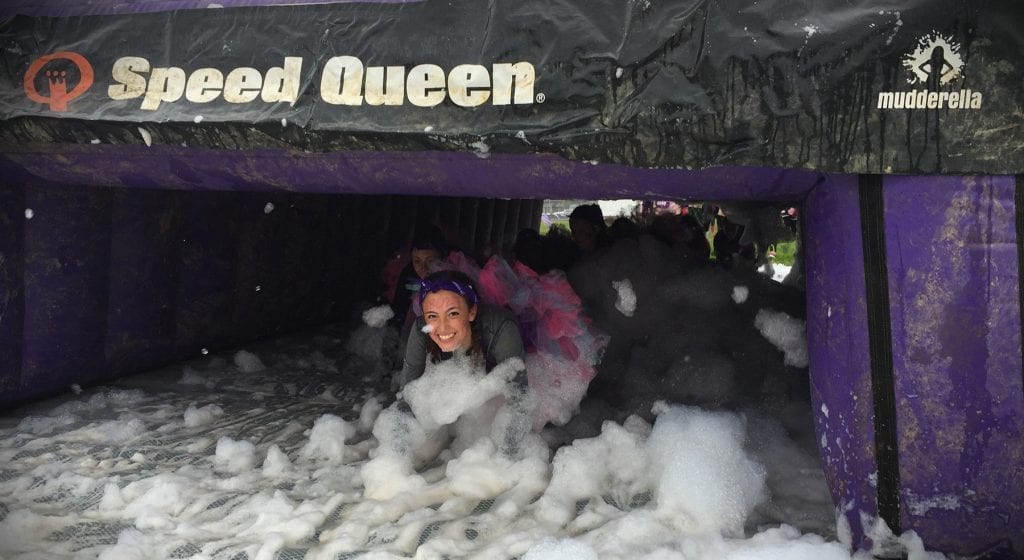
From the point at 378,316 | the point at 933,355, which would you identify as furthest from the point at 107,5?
the point at 933,355

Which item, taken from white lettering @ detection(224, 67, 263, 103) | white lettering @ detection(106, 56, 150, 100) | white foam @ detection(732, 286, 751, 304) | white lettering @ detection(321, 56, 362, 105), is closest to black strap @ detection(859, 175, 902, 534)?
white lettering @ detection(321, 56, 362, 105)

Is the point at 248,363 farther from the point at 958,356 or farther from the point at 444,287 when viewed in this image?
the point at 958,356

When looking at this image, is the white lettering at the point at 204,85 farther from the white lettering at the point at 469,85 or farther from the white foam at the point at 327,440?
the white foam at the point at 327,440

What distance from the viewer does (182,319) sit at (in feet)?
12.9

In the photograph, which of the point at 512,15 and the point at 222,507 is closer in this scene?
the point at 512,15

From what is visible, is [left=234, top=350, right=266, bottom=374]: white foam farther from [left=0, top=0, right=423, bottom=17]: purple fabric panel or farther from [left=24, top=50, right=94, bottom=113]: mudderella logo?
[left=0, top=0, right=423, bottom=17]: purple fabric panel

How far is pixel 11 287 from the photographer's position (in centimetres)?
301

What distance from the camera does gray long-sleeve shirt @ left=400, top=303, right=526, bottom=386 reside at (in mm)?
2697

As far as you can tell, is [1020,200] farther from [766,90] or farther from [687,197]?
[687,197]

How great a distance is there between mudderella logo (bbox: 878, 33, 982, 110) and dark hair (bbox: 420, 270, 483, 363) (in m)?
1.47

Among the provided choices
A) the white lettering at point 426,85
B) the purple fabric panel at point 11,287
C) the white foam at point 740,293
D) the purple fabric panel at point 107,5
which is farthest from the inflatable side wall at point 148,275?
the white foam at point 740,293

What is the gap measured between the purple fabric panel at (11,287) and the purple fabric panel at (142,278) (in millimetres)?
432

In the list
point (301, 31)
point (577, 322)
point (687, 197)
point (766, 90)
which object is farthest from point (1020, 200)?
point (301, 31)

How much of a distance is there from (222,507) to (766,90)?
6.59 feet
